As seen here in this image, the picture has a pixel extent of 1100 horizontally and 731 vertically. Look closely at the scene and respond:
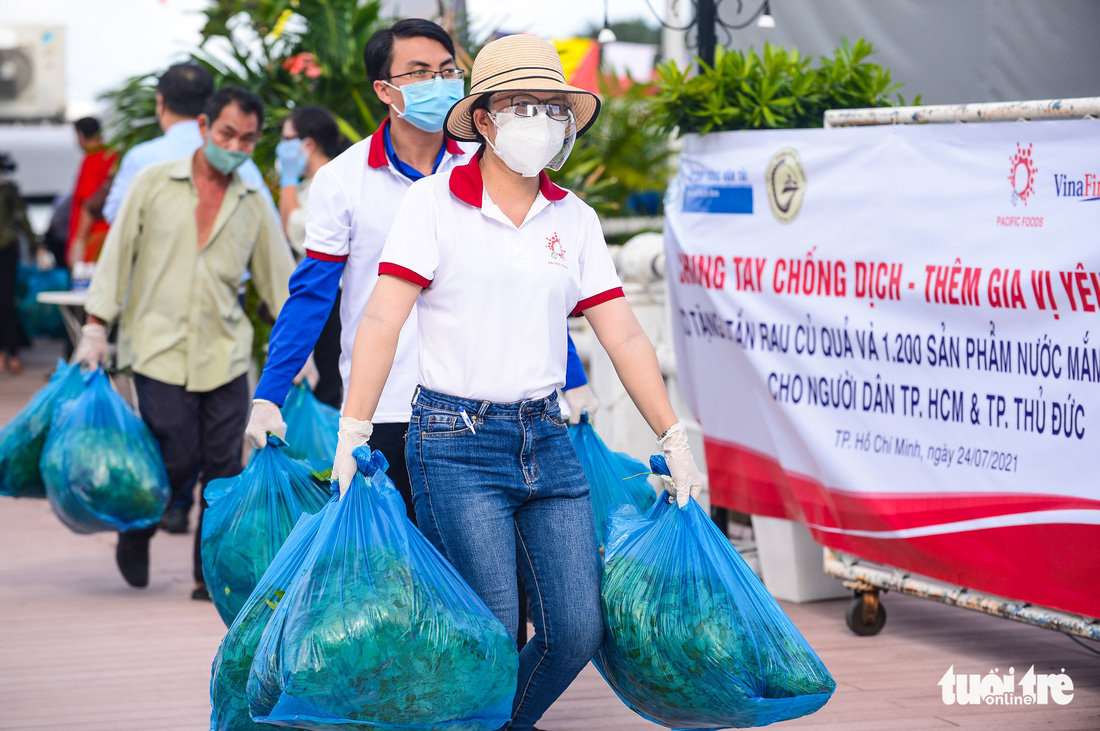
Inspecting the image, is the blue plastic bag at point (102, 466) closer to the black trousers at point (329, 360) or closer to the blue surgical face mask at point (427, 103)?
the black trousers at point (329, 360)

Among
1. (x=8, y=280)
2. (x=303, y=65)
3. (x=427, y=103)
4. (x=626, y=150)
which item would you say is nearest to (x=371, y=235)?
(x=427, y=103)

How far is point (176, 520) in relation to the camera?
6.70 meters

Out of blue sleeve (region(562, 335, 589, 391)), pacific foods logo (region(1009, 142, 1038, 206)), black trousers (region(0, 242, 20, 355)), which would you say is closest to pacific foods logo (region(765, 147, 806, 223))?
pacific foods logo (region(1009, 142, 1038, 206))

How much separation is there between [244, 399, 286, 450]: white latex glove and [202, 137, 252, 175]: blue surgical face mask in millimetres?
1881

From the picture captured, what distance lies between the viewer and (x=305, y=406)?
168 inches

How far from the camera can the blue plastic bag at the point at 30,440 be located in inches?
203

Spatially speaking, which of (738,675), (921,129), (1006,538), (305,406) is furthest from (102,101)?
(738,675)

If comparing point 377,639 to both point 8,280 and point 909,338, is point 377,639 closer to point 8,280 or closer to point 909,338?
point 909,338

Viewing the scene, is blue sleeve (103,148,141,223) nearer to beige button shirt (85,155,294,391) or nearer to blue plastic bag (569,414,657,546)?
beige button shirt (85,155,294,391)

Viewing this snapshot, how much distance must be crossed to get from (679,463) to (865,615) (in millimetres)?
2081

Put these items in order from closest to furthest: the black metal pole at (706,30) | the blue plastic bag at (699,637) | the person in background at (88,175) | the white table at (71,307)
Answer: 1. the blue plastic bag at (699,637)
2. the black metal pole at (706,30)
3. the white table at (71,307)
4. the person in background at (88,175)

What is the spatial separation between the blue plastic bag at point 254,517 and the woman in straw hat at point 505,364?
0.79 metres

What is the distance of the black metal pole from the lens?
17.7 feet

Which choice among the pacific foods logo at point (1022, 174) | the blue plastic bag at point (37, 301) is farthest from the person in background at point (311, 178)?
the blue plastic bag at point (37, 301)
